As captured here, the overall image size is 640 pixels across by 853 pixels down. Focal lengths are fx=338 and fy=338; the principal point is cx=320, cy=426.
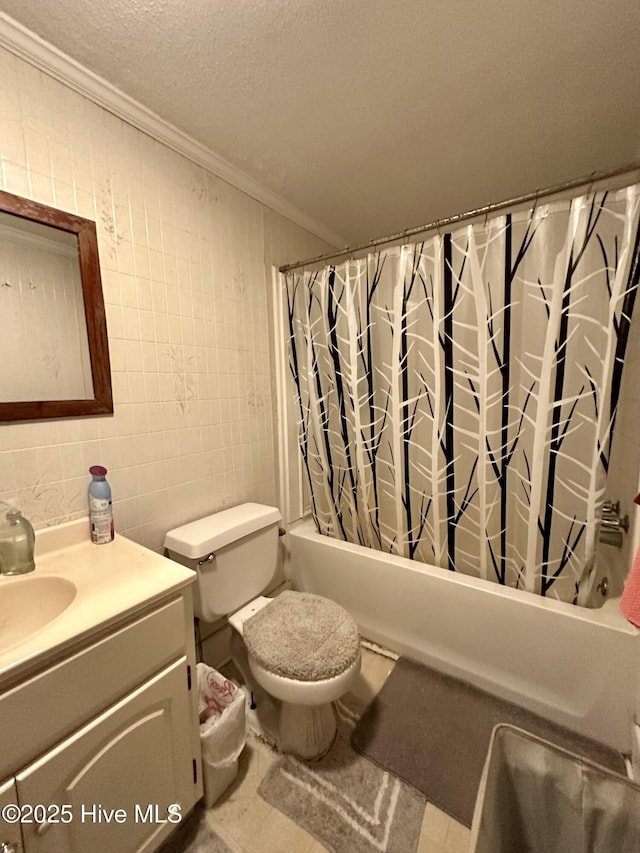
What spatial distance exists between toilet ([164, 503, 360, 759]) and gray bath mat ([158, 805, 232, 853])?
29cm

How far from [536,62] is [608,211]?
1.58 feet

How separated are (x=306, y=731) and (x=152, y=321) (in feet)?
4.93

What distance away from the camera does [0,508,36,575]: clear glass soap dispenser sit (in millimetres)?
872

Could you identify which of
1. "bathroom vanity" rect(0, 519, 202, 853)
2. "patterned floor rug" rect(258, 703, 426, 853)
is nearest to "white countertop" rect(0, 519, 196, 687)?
Answer: "bathroom vanity" rect(0, 519, 202, 853)

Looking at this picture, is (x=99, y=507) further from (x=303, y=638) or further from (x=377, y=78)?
(x=377, y=78)

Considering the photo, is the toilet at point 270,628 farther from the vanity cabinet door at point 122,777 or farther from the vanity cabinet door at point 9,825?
the vanity cabinet door at point 9,825

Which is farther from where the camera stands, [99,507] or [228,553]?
[228,553]

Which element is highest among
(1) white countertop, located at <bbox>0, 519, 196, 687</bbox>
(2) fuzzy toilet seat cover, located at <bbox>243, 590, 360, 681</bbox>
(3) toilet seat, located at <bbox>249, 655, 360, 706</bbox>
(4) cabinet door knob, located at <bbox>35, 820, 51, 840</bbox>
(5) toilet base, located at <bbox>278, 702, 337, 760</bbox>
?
(1) white countertop, located at <bbox>0, 519, 196, 687</bbox>

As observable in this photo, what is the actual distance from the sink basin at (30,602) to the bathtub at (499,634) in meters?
1.06

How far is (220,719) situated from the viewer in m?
1.00

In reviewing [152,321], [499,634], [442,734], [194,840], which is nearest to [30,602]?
[194,840]

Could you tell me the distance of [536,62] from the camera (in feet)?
3.22

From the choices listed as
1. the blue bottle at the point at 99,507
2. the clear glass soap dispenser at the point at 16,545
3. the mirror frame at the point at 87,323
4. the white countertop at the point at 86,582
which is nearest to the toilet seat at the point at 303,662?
the white countertop at the point at 86,582

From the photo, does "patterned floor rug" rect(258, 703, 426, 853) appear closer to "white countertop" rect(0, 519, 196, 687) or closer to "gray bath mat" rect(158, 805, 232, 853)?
"gray bath mat" rect(158, 805, 232, 853)
